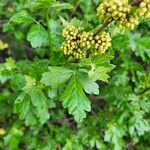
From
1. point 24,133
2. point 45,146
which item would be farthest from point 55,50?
point 24,133

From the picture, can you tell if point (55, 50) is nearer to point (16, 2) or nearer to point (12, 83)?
point (12, 83)

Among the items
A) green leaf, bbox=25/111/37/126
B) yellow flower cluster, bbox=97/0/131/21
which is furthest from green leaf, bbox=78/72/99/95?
green leaf, bbox=25/111/37/126

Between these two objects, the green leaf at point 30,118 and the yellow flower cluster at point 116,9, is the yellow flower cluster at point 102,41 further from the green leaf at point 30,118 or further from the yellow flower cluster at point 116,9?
the green leaf at point 30,118

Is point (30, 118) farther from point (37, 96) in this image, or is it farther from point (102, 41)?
point (102, 41)

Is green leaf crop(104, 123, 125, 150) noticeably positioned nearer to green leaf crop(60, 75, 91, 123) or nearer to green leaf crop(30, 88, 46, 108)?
green leaf crop(30, 88, 46, 108)

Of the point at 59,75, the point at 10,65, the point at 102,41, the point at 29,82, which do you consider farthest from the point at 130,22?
the point at 10,65

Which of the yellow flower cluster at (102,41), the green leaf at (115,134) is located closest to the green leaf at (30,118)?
the green leaf at (115,134)

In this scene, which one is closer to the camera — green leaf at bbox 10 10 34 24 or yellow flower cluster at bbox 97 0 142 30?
yellow flower cluster at bbox 97 0 142 30
